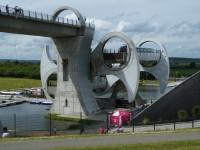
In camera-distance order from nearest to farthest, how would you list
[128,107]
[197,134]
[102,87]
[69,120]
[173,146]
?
[173,146], [197,134], [69,120], [128,107], [102,87]

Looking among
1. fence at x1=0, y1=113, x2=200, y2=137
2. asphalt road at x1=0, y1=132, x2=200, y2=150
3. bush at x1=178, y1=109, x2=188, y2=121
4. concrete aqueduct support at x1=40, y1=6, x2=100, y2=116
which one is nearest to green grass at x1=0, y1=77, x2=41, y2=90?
fence at x1=0, y1=113, x2=200, y2=137

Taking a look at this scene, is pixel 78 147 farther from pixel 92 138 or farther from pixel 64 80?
pixel 64 80

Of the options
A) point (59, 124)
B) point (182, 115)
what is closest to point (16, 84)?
point (59, 124)

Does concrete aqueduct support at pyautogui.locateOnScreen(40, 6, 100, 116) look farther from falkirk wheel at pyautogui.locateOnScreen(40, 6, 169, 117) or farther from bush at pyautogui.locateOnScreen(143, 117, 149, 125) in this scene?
bush at pyautogui.locateOnScreen(143, 117, 149, 125)

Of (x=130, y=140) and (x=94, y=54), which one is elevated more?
(x=94, y=54)

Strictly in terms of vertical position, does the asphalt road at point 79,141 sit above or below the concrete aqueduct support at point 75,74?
below

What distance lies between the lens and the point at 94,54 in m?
49.4

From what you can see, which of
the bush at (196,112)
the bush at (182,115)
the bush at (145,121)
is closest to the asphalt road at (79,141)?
the bush at (145,121)

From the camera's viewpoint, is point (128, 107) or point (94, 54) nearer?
point (94, 54)

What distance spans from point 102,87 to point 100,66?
9.30m

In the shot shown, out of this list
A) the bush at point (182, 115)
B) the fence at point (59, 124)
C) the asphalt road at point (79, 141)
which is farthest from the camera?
the bush at point (182, 115)

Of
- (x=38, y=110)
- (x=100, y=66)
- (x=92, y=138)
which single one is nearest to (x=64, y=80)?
(x=100, y=66)

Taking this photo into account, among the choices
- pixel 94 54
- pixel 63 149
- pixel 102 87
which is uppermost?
pixel 94 54

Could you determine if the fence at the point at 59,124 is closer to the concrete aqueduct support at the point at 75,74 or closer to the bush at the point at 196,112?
the bush at the point at 196,112
